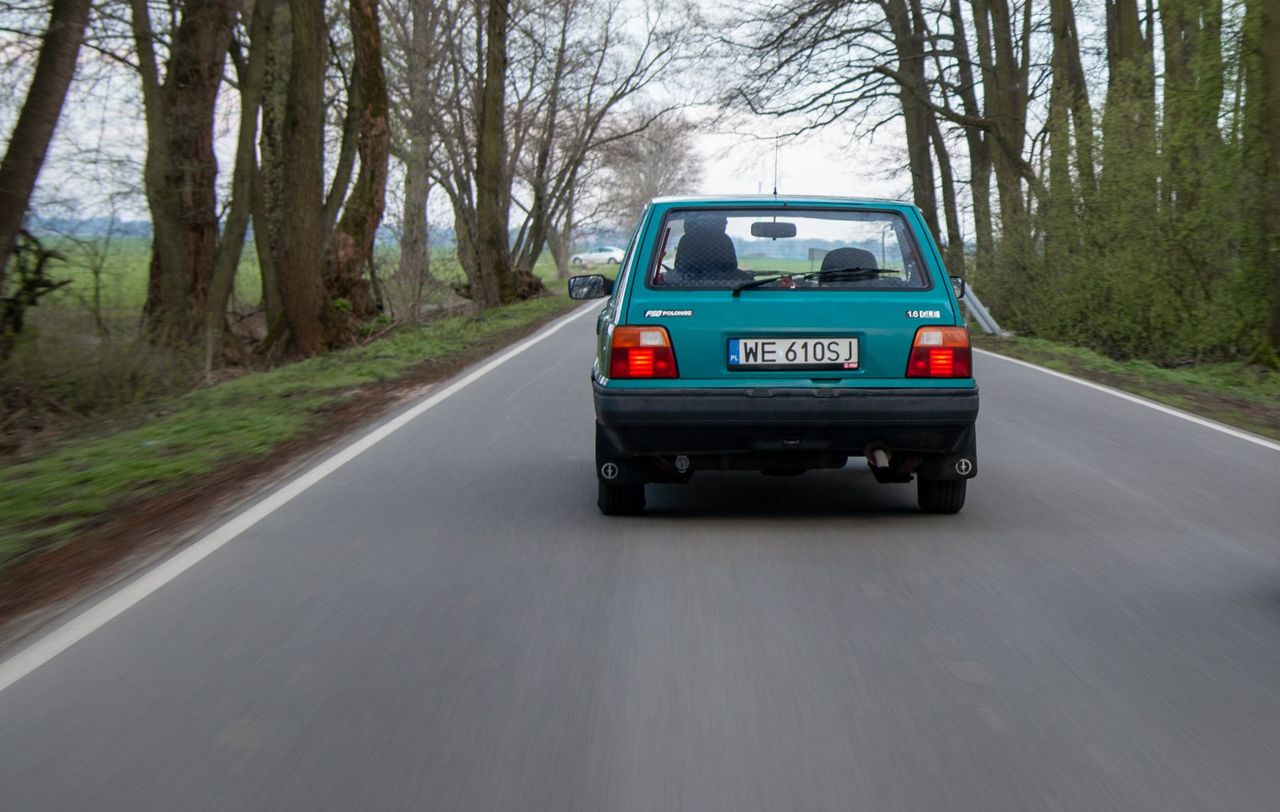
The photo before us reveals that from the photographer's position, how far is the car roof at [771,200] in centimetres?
739

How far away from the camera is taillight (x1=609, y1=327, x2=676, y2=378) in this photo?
699 cm

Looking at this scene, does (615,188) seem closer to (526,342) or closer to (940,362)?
(526,342)

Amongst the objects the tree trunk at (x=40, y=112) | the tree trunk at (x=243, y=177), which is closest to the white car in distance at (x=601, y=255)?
the tree trunk at (x=243, y=177)

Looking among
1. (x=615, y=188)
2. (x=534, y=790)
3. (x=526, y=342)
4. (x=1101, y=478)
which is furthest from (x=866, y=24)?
(x=615, y=188)

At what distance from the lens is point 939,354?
7.02 meters

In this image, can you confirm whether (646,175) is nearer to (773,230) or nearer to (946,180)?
(946,180)

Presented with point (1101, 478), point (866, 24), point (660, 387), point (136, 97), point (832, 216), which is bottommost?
point (1101, 478)

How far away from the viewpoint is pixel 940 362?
7012 millimetres

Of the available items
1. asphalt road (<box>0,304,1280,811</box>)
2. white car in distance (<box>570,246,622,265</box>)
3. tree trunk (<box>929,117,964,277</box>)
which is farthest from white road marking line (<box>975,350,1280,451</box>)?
white car in distance (<box>570,246,622,265</box>)

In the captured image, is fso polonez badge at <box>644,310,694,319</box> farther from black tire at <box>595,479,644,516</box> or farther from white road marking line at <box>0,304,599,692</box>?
white road marking line at <box>0,304,599,692</box>

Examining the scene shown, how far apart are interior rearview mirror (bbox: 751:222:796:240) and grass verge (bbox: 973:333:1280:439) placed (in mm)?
5366

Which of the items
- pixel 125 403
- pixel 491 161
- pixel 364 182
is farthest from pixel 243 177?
pixel 491 161

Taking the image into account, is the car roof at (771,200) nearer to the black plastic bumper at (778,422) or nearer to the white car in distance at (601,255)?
the black plastic bumper at (778,422)

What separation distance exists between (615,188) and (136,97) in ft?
149
